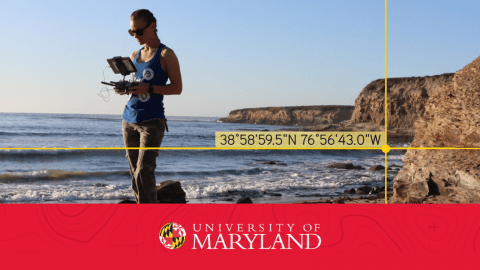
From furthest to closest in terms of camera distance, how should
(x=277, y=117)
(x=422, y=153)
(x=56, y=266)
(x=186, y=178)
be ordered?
(x=277, y=117) → (x=186, y=178) → (x=422, y=153) → (x=56, y=266)

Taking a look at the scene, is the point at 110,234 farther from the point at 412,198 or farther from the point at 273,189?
the point at 273,189

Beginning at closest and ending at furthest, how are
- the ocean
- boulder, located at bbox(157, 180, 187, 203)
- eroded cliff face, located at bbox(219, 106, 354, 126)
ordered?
boulder, located at bbox(157, 180, 187, 203)
the ocean
eroded cliff face, located at bbox(219, 106, 354, 126)

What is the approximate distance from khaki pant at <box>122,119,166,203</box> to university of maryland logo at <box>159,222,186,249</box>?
0.89 feet

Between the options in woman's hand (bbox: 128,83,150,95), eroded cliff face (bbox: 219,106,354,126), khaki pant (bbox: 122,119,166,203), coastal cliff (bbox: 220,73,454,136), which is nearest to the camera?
woman's hand (bbox: 128,83,150,95)

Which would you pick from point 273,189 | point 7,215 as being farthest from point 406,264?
point 273,189

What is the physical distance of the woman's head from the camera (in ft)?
7.83

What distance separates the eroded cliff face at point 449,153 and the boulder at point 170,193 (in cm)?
380

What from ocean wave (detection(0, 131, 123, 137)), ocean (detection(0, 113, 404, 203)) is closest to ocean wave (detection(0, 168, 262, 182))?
ocean (detection(0, 113, 404, 203))

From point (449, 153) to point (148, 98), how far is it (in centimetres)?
331

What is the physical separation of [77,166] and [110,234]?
35.9 ft

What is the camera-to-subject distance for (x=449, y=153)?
4121mm

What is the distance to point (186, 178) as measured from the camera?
10.8m

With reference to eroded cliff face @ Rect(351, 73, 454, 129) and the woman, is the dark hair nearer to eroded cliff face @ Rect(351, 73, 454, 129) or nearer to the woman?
the woman

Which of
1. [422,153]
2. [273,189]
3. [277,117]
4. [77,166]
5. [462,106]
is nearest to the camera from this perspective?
[462,106]
